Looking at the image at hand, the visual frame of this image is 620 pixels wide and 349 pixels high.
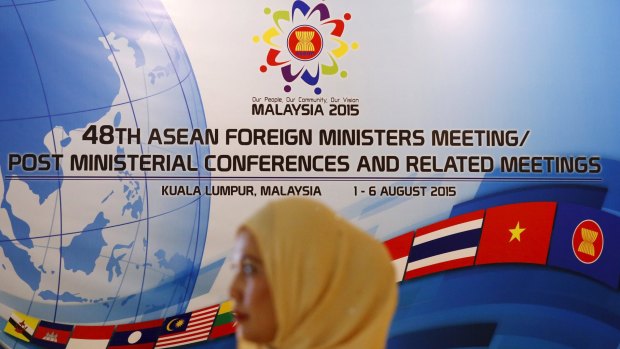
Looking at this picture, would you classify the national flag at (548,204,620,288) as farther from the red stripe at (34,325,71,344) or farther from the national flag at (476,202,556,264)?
the red stripe at (34,325,71,344)

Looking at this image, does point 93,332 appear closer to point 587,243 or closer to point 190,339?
point 190,339

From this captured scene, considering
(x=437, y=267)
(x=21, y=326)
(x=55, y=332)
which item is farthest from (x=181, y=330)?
(x=437, y=267)

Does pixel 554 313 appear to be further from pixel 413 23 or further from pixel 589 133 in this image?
pixel 413 23

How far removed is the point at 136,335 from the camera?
3023mm

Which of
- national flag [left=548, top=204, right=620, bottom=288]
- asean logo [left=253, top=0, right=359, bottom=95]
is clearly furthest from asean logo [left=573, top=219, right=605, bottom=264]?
asean logo [left=253, top=0, right=359, bottom=95]

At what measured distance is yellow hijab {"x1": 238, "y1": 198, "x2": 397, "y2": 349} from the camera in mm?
904

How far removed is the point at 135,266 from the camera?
3.02 metres

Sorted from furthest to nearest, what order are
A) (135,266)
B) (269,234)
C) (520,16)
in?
(520,16)
(135,266)
(269,234)

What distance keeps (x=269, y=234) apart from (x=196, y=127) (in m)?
2.25

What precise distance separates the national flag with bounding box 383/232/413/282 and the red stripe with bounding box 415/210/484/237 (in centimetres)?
5

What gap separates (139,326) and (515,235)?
5.64ft

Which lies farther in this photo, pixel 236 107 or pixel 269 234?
pixel 236 107

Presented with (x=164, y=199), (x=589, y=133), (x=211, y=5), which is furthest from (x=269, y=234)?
(x=589, y=133)

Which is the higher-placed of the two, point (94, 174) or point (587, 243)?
point (94, 174)
